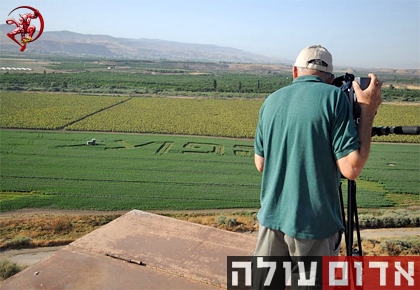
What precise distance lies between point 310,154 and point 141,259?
1951 mm

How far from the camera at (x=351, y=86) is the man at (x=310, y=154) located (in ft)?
0.09

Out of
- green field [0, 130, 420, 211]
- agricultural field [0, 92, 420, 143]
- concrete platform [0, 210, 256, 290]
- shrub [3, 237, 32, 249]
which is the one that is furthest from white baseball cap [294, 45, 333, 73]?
agricultural field [0, 92, 420, 143]

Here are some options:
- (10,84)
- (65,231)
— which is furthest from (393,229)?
(10,84)

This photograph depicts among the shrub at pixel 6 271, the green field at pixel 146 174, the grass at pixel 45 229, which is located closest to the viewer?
the shrub at pixel 6 271

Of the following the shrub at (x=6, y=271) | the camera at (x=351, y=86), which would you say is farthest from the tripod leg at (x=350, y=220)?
the shrub at (x=6, y=271)

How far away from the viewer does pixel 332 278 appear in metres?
2.09

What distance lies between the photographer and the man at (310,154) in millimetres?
1769

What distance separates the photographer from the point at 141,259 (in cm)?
318

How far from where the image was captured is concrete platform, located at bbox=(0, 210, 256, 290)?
284 centimetres

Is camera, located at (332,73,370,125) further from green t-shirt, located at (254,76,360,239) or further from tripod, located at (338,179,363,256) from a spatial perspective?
tripod, located at (338,179,363,256)

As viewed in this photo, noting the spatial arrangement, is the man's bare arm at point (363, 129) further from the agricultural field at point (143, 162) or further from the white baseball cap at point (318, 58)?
the agricultural field at point (143, 162)

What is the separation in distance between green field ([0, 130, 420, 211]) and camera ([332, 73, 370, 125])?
1311 cm

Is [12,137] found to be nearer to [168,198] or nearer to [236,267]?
[168,198]

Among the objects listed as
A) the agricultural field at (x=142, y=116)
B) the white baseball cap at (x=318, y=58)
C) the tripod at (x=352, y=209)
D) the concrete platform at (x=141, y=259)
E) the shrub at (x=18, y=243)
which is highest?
the white baseball cap at (x=318, y=58)
